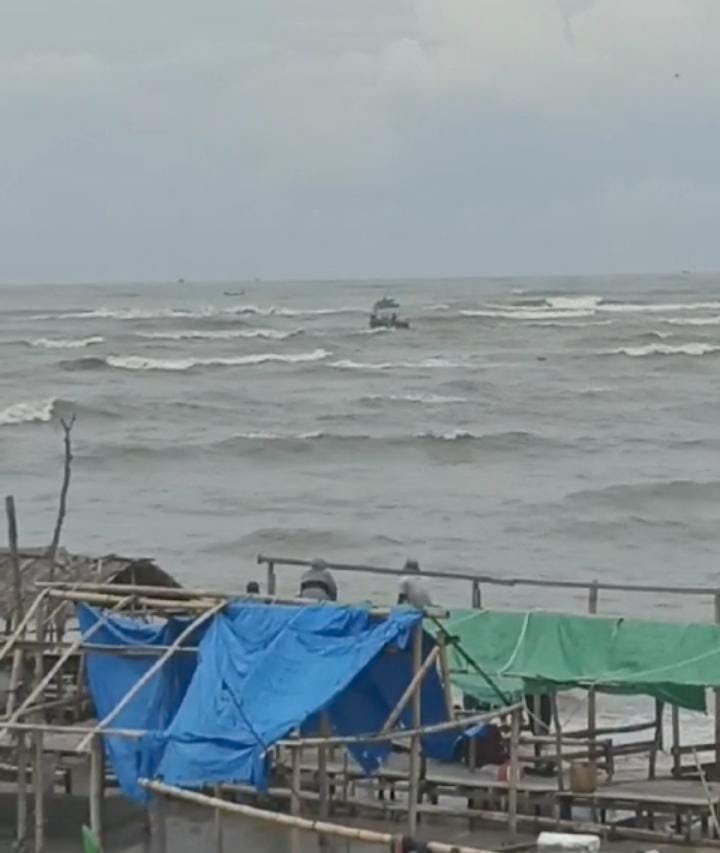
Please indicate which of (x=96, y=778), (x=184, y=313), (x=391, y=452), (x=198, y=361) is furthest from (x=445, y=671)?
(x=184, y=313)

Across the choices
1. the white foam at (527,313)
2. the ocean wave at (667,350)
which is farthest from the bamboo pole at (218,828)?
the white foam at (527,313)

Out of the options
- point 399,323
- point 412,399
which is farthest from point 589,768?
point 399,323

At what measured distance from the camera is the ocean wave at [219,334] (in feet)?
242

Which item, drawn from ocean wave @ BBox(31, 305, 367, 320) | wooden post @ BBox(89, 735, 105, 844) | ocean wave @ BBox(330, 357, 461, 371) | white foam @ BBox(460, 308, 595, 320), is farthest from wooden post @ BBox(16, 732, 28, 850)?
ocean wave @ BBox(31, 305, 367, 320)

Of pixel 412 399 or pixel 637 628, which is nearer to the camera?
pixel 637 628

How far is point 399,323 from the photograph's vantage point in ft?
252

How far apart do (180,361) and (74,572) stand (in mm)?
48910

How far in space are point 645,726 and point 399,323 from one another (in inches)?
2532

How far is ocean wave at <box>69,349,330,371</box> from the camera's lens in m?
60.1

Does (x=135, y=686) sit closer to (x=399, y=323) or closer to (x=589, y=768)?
(x=589, y=768)

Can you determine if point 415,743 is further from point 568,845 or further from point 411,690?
point 568,845

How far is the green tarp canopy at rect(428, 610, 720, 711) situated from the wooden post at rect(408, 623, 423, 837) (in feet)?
5.83

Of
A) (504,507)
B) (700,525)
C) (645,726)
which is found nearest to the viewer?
(645,726)

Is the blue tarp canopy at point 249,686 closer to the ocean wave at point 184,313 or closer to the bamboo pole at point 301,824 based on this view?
the bamboo pole at point 301,824
